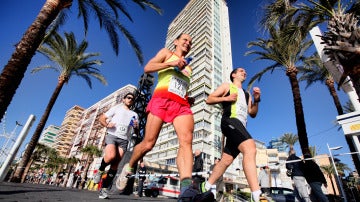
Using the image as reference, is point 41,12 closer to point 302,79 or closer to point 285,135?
point 302,79

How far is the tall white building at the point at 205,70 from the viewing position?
45.6 metres

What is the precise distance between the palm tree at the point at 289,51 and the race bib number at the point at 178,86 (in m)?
7.67

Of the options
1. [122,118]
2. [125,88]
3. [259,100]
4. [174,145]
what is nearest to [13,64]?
[122,118]

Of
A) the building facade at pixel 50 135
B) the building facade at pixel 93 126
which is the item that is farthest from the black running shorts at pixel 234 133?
the building facade at pixel 50 135

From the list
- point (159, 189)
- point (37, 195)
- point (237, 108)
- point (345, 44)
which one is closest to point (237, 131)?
point (237, 108)

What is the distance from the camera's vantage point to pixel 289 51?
11.4 metres

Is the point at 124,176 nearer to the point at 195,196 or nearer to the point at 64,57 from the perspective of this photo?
the point at 195,196

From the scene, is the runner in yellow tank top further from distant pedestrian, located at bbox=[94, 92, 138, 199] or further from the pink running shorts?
distant pedestrian, located at bbox=[94, 92, 138, 199]

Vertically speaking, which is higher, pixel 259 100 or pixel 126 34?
pixel 126 34

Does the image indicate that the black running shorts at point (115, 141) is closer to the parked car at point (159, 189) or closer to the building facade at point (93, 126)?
the parked car at point (159, 189)

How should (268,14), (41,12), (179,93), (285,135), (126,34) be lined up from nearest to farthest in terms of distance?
(179,93)
(41,12)
(268,14)
(126,34)
(285,135)

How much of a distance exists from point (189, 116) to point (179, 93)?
323mm

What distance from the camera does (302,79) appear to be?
1812 centimetres

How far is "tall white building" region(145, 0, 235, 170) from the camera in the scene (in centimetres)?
4562
